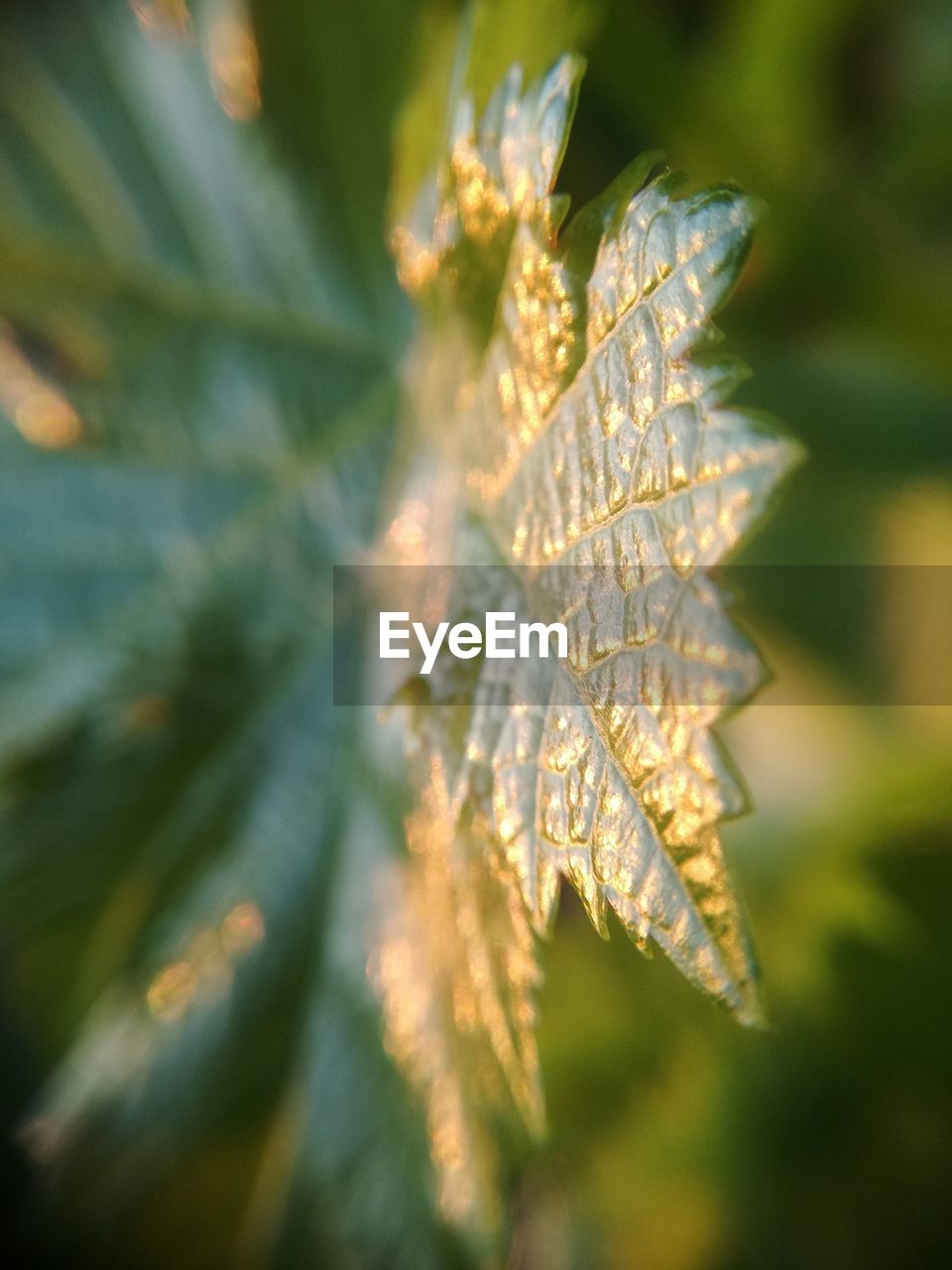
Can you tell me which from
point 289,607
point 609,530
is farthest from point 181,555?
point 609,530

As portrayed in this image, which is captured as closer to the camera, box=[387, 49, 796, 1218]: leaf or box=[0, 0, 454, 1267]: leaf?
box=[387, 49, 796, 1218]: leaf

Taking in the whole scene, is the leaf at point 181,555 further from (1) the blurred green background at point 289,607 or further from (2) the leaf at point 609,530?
(2) the leaf at point 609,530

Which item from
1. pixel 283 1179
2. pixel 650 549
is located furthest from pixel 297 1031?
pixel 650 549

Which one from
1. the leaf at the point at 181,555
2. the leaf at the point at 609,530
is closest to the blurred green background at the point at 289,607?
the leaf at the point at 181,555

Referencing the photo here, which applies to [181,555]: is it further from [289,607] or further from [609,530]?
[609,530]

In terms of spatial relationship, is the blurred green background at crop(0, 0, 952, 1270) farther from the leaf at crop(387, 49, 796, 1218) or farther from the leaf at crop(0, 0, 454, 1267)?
the leaf at crop(387, 49, 796, 1218)

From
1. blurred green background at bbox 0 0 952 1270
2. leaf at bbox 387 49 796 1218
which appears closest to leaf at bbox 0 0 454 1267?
blurred green background at bbox 0 0 952 1270
